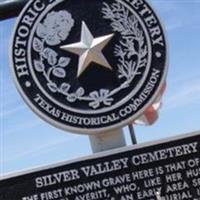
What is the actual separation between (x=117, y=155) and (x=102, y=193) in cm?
33

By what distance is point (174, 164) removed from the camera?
17.4 ft

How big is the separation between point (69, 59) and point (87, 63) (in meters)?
0.15

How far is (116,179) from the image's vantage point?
5219 mm

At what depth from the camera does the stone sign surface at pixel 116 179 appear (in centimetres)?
520

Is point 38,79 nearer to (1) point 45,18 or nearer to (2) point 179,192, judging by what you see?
(1) point 45,18

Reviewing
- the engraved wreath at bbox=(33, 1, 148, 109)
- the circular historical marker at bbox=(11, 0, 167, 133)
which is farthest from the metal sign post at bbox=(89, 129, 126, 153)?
the engraved wreath at bbox=(33, 1, 148, 109)

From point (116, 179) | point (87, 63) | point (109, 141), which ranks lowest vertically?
point (116, 179)

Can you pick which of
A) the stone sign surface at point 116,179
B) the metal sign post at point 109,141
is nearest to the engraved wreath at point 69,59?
the metal sign post at point 109,141

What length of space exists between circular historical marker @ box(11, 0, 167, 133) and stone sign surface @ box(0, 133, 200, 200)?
1.07ft

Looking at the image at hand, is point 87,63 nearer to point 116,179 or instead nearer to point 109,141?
point 109,141

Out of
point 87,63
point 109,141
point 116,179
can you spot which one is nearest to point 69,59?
point 87,63

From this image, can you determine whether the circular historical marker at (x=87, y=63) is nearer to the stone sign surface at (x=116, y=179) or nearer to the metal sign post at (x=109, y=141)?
the metal sign post at (x=109, y=141)

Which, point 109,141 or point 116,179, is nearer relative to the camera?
point 116,179

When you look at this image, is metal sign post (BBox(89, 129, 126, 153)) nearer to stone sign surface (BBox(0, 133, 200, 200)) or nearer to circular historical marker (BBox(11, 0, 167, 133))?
circular historical marker (BBox(11, 0, 167, 133))
